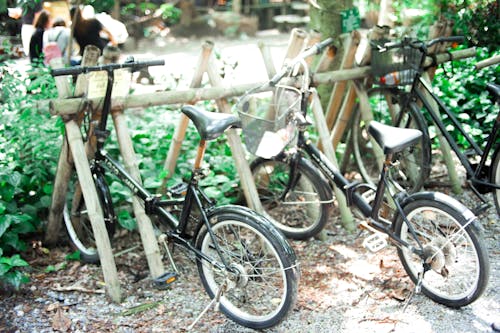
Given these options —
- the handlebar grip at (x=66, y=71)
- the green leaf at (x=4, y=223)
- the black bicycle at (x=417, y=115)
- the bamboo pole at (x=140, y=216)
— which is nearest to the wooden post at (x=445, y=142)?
the black bicycle at (x=417, y=115)

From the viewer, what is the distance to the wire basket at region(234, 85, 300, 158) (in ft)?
12.7

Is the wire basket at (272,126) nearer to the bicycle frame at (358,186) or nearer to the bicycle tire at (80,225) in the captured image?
the bicycle frame at (358,186)

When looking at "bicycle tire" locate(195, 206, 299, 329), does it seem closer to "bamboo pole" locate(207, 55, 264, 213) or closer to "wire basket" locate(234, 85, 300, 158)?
"bamboo pole" locate(207, 55, 264, 213)

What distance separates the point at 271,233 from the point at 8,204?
214 cm

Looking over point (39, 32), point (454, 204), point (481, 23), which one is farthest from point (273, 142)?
point (39, 32)

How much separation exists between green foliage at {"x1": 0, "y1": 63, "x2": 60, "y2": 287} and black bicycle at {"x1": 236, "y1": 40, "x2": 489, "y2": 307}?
1.68m

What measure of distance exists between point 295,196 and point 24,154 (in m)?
2.24

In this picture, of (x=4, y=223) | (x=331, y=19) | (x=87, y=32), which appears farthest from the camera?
(x=87, y=32)

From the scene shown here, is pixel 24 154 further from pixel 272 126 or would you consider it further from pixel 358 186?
pixel 358 186

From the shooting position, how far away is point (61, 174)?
13.3 feet

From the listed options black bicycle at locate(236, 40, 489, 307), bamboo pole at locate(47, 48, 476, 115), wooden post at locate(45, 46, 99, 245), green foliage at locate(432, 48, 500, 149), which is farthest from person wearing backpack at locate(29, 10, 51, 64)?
green foliage at locate(432, 48, 500, 149)

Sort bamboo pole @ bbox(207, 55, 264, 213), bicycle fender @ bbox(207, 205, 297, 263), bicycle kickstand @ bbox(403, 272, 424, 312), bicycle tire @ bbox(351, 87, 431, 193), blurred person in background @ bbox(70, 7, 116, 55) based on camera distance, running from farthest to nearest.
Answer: blurred person in background @ bbox(70, 7, 116, 55)
bicycle tire @ bbox(351, 87, 431, 193)
bamboo pole @ bbox(207, 55, 264, 213)
bicycle kickstand @ bbox(403, 272, 424, 312)
bicycle fender @ bbox(207, 205, 297, 263)

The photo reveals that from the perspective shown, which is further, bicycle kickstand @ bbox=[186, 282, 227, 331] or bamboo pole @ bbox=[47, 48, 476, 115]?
bamboo pole @ bbox=[47, 48, 476, 115]

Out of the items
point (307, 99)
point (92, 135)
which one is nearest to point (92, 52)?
point (92, 135)
